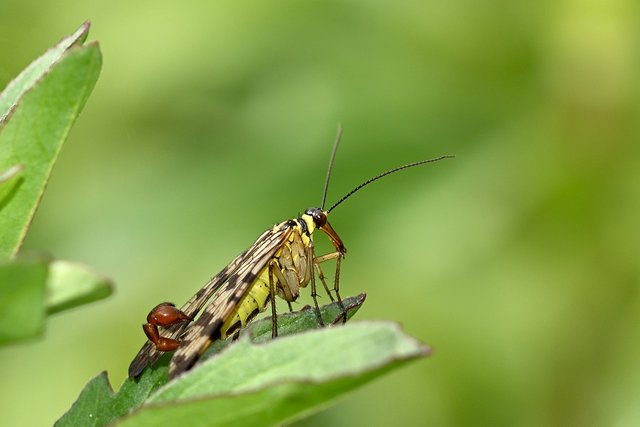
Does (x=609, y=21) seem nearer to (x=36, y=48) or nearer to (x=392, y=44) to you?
(x=392, y=44)

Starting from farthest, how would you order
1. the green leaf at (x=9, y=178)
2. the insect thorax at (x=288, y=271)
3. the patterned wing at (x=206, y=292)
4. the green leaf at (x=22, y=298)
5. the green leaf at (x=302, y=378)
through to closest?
1. the insect thorax at (x=288, y=271)
2. the patterned wing at (x=206, y=292)
3. the green leaf at (x=9, y=178)
4. the green leaf at (x=302, y=378)
5. the green leaf at (x=22, y=298)

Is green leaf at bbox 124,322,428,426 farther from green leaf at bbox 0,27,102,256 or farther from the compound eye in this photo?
the compound eye

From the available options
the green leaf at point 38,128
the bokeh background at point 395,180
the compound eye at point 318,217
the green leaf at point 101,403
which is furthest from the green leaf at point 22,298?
the bokeh background at point 395,180

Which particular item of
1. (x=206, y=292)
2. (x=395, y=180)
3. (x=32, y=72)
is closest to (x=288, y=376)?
(x=32, y=72)

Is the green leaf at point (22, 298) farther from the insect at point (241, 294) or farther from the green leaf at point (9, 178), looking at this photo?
the insect at point (241, 294)

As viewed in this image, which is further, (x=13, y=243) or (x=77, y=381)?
(x=77, y=381)

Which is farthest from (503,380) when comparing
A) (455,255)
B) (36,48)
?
(36,48)
